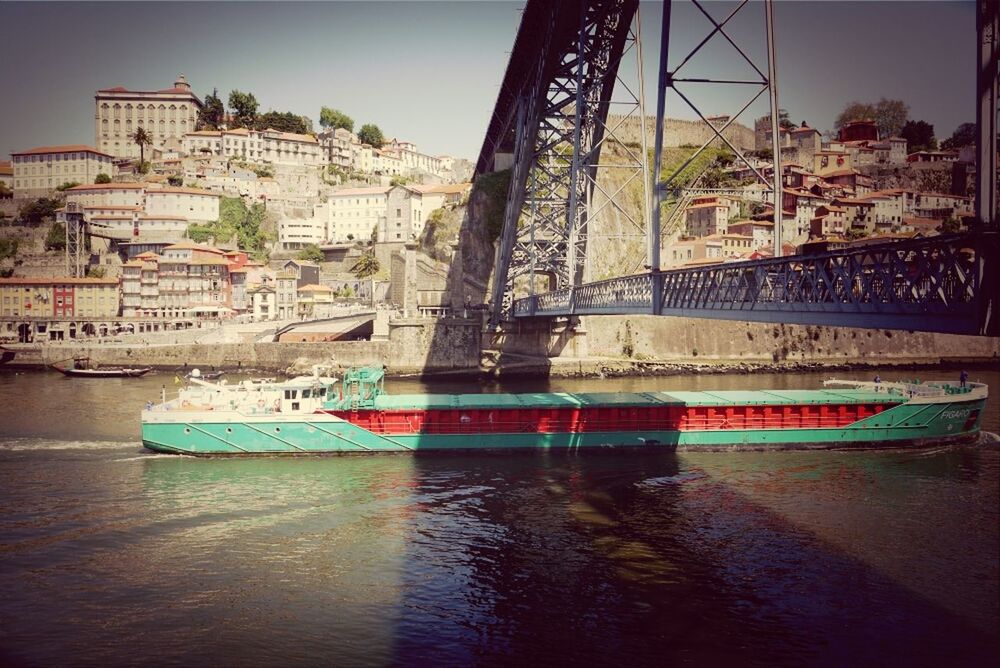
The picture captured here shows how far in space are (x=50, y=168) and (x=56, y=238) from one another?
61.4ft

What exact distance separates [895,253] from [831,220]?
53564 mm

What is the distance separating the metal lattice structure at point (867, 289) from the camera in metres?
9.30

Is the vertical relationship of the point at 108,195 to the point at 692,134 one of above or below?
below

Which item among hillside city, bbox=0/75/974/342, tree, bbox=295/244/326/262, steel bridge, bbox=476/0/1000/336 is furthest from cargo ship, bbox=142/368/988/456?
tree, bbox=295/244/326/262

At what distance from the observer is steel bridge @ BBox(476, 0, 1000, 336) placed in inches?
361

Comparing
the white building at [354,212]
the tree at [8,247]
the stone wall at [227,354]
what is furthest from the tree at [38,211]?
the stone wall at [227,354]

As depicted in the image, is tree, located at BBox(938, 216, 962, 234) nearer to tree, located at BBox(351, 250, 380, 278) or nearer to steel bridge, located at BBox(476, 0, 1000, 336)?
steel bridge, located at BBox(476, 0, 1000, 336)

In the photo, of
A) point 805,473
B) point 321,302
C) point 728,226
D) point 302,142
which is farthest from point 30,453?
point 302,142

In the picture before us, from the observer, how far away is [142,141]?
9394 cm

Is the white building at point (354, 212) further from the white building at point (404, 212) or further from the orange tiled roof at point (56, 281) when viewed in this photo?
the orange tiled roof at point (56, 281)

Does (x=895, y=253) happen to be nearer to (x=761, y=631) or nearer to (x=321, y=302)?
(x=761, y=631)

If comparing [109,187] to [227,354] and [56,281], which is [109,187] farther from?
[227,354]

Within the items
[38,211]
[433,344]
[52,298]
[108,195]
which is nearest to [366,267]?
[52,298]

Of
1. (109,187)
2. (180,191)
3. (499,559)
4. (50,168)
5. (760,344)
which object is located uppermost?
(50,168)
